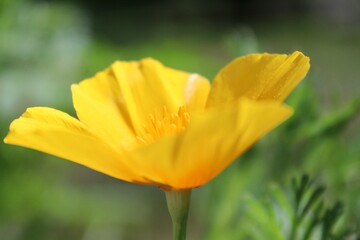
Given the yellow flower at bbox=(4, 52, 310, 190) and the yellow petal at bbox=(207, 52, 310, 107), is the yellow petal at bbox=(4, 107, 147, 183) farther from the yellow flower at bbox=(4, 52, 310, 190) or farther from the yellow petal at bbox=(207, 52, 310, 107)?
the yellow petal at bbox=(207, 52, 310, 107)

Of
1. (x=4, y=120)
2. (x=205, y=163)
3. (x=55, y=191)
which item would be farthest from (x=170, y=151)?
(x=55, y=191)

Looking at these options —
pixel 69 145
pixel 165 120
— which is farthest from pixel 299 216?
pixel 69 145

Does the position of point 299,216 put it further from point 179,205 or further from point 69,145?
point 69,145

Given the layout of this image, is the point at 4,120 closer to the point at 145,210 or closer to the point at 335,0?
the point at 145,210

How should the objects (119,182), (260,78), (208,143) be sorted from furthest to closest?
1. (119,182)
2. (260,78)
3. (208,143)

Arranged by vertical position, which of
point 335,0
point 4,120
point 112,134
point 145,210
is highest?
point 335,0

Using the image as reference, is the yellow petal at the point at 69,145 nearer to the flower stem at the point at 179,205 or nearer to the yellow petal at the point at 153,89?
the flower stem at the point at 179,205

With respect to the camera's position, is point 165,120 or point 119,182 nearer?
point 165,120
